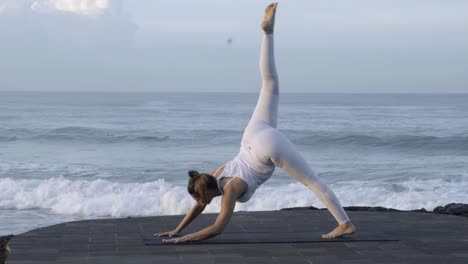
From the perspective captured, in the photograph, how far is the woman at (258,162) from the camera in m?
7.26

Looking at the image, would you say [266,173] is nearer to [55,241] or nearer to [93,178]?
[55,241]

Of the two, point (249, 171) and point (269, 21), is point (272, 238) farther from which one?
point (269, 21)

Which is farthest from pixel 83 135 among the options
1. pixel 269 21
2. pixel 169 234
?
pixel 269 21

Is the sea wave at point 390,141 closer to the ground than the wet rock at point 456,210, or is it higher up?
closer to the ground

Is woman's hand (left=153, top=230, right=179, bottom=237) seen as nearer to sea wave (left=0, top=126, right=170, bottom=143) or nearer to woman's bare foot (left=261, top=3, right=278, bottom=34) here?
woman's bare foot (left=261, top=3, right=278, bottom=34)

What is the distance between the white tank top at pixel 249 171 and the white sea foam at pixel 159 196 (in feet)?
27.5

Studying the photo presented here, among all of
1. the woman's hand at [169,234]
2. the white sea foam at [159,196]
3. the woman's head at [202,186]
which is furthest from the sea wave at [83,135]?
the woman's head at [202,186]

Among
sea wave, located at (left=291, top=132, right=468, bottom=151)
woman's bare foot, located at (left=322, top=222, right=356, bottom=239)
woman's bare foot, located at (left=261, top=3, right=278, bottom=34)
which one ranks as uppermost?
woman's bare foot, located at (left=261, top=3, right=278, bottom=34)

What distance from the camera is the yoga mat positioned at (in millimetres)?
7840

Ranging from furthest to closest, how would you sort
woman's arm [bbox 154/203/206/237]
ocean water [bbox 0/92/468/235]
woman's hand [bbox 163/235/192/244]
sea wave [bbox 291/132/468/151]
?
sea wave [bbox 291/132/468/151] < ocean water [bbox 0/92/468/235] < woman's hand [bbox 163/235/192/244] < woman's arm [bbox 154/203/206/237]

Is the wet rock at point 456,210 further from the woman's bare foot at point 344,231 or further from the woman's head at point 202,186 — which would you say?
the woman's head at point 202,186

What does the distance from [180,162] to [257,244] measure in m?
19.7

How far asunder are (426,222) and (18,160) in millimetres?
20553

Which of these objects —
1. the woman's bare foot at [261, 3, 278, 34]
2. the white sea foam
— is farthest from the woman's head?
the white sea foam
